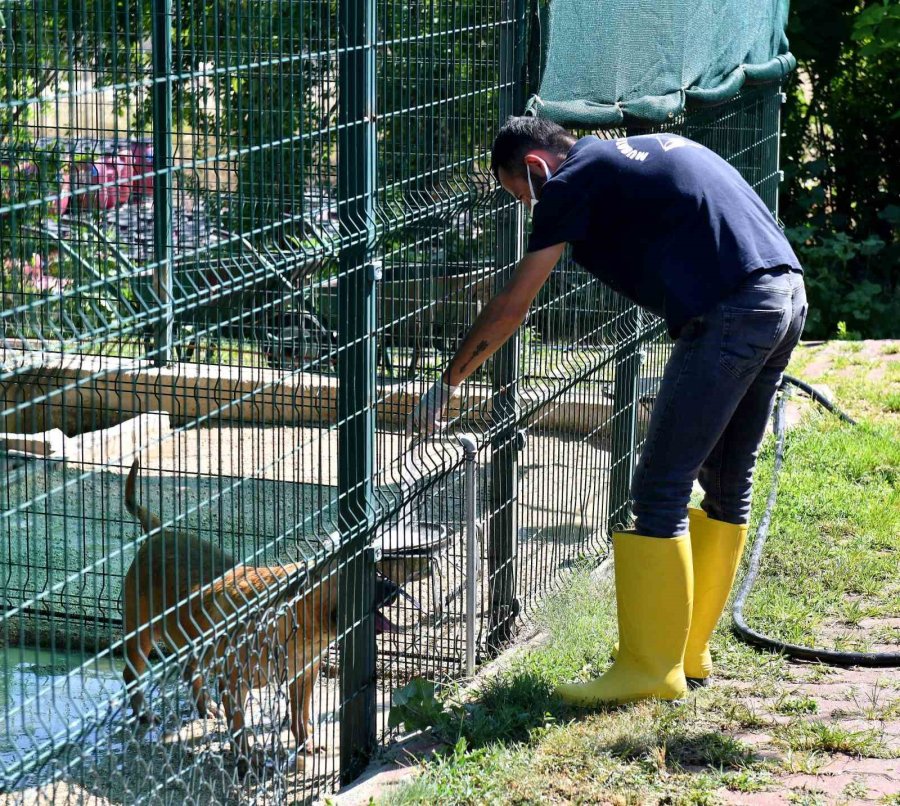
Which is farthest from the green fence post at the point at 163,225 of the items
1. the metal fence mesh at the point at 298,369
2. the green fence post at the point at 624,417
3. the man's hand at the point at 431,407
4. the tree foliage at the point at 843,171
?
the tree foliage at the point at 843,171

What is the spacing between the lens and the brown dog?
11.0 ft

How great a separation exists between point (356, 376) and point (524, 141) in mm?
897

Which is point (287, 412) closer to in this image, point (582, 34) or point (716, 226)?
point (582, 34)

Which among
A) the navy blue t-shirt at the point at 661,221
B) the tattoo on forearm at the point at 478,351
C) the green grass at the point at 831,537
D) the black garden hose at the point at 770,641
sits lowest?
the green grass at the point at 831,537

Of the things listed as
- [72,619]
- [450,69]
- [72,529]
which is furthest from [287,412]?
[450,69]

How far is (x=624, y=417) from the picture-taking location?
243 inches

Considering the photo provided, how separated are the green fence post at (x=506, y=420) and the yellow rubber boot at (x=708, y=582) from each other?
0.86 m

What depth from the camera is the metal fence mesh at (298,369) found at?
326 centimetres

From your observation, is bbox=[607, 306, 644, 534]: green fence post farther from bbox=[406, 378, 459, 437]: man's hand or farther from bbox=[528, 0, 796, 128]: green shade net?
bbox=[406, 378, 459, 437]: man's hand

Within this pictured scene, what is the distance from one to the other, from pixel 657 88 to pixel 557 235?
2.03 m

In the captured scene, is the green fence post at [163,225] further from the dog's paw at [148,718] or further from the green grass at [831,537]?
the green grass at [831,537]

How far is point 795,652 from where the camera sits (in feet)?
15.3

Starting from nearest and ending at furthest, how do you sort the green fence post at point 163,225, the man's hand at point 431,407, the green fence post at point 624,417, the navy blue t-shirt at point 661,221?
1. the green fence post at point 163,225
2. the navy blue t-shirt at point 661,221
3. the man's hand at point 431,407
4. the green fence post at point 624,417

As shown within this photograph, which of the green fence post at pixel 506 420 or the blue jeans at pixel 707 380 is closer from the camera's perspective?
the blue jeans at pixel 707 380
